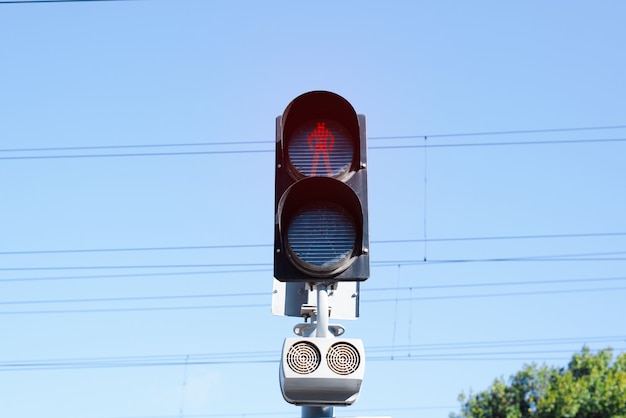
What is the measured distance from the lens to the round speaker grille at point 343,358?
2641 mm

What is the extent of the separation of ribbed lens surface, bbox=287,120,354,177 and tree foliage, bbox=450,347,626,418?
30.6 m

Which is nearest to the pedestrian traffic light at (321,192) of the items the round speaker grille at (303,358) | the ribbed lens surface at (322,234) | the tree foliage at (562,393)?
the ribbed lens surface at (322,234)

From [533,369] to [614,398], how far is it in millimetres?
6363

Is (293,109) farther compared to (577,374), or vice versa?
(577,374)

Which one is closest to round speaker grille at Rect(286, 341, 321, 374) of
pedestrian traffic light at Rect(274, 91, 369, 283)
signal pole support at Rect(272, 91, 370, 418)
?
signal pole support at Rect(272, 91, 370, 418)

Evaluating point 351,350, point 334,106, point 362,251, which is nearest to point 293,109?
point 334,106

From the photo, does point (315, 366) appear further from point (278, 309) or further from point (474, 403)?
point (474, 403)

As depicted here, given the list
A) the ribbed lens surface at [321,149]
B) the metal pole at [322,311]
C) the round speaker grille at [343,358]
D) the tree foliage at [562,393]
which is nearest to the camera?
the round speaker grille at [343,358]

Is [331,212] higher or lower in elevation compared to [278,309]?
higher

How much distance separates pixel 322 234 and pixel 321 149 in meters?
0.39

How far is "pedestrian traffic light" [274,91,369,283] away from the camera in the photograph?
9.36 feet

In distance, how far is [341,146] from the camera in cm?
313

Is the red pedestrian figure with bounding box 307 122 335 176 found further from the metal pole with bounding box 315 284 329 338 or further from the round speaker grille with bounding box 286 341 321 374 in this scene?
the round speaker grille with bounding box 286 341 321 374

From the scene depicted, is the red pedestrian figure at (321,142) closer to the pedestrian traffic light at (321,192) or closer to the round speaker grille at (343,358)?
the pedestrian traffic light at (321,192)
